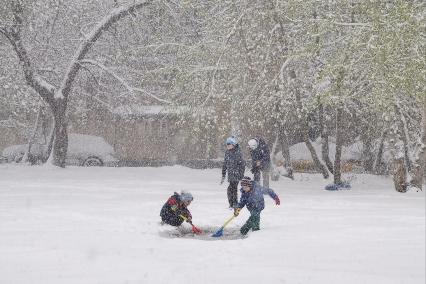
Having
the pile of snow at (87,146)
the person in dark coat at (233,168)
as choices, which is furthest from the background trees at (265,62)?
the person in dark coat at (233,168)

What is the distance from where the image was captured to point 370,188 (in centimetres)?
2125

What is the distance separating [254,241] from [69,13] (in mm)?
17692

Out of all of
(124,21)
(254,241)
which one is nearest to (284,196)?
(254,241)

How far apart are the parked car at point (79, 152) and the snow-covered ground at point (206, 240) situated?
471 inches

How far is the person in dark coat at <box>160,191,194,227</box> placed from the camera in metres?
12.1

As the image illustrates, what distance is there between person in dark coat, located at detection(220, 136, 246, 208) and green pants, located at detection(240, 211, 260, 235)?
3.11m

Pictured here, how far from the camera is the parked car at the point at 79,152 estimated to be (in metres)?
31.1

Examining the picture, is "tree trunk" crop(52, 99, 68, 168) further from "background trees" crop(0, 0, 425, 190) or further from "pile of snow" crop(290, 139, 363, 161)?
"pile of snow" crop(290, 139, 363, 161)

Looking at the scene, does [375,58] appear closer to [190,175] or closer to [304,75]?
[304,75]

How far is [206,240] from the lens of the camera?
11211mm

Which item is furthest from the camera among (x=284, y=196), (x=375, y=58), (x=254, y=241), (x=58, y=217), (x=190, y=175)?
(x=190, y=175)

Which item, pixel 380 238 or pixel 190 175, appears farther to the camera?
pixel 190 175

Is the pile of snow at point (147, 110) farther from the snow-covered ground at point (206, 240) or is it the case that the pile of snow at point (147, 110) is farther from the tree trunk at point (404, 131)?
the tree trunk at point (404, 131)

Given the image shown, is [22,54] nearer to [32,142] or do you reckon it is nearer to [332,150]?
[32,142]
